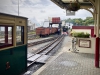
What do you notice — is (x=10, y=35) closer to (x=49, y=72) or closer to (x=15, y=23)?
(x=15, y=23)

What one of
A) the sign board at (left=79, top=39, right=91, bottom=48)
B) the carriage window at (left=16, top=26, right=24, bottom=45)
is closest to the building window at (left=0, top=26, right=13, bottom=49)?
the carriage window at (left=16, top=26, right=24, bottom=45)

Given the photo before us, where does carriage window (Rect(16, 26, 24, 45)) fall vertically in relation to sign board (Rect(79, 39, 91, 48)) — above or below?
above

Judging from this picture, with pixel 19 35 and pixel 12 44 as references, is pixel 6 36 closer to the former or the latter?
pixel 12 44

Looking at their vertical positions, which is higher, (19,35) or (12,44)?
(19,35)

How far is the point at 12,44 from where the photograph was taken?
5688 mm

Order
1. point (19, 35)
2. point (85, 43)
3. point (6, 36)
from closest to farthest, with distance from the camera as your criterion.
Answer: point (6, 36) < point (19, 35) < point (85, 43)

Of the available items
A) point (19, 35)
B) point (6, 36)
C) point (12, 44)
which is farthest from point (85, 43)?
point (6, 36)

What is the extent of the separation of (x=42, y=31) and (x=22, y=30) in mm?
24135

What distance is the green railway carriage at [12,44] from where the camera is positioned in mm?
5047

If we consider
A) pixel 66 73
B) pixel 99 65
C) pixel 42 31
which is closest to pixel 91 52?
pixel 99 65

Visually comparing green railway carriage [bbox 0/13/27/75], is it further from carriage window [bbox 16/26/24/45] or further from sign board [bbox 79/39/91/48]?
sign board [bbox 79/39/91/48]

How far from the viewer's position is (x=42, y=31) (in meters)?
30.8

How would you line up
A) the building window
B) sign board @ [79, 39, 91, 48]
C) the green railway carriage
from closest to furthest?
the green railway carriage
the building window
sign board @ [79, 39, 91, 48]

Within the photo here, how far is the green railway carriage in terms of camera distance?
5.05 metres
